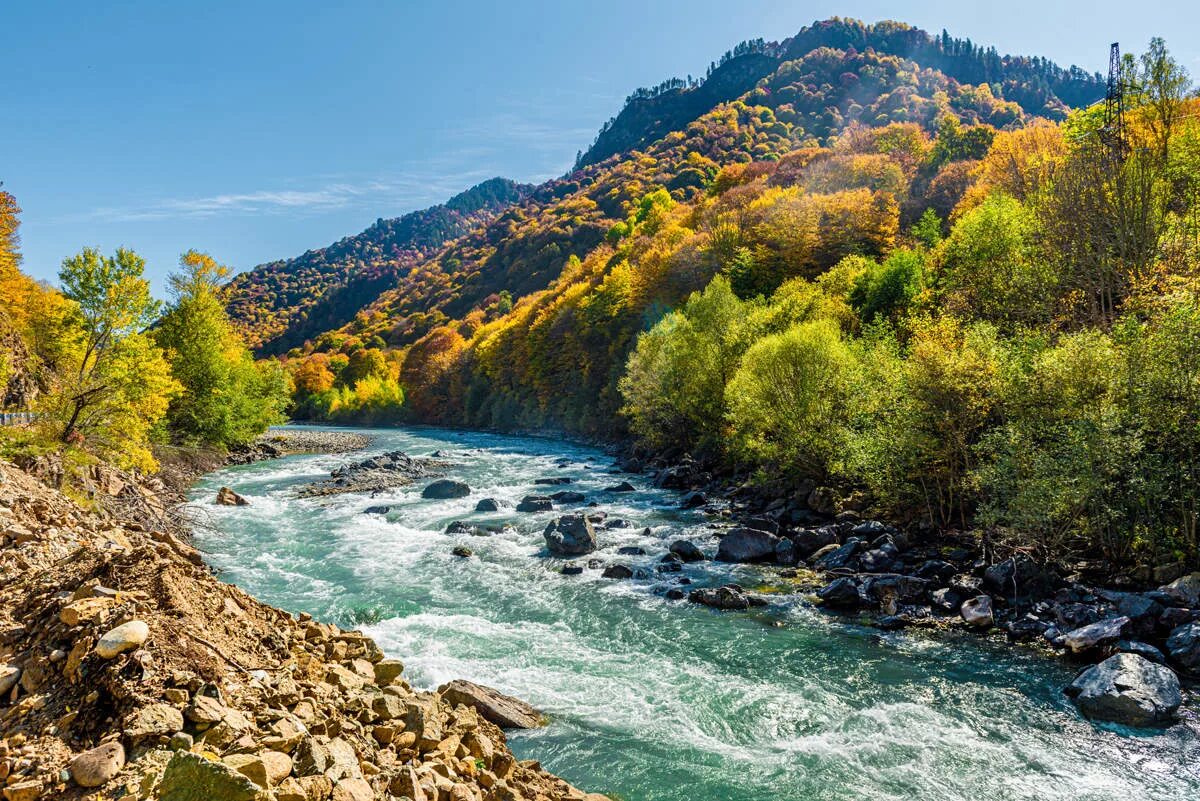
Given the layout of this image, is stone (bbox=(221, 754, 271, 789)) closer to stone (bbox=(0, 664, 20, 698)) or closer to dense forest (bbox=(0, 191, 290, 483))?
stone (bbox=(0, 664, 20, 698))

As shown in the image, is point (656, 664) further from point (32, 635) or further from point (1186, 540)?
point (1186, 540)

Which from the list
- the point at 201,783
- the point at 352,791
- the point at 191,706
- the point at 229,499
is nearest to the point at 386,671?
the point at 191,706

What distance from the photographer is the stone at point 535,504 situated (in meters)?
33.8

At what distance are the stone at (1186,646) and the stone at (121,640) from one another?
65.7 feet

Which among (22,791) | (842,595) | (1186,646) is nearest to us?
(22,791)

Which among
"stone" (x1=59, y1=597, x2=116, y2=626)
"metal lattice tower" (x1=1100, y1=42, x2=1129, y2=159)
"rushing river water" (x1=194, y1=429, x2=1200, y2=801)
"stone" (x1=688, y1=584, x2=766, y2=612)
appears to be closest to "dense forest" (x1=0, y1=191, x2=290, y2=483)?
"rushing river water" (x1=194, y1=429, x2=1200, y2=801)

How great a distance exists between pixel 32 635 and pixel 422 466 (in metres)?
43.3

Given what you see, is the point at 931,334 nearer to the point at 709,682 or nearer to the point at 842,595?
the point at 842,595

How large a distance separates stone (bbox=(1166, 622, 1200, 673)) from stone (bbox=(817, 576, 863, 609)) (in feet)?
23.3

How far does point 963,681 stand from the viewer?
14.5 metres

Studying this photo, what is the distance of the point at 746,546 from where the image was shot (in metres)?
24.4

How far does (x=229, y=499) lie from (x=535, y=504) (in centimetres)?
1636

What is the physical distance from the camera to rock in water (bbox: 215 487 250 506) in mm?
33094

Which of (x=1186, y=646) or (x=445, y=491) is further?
(x=445, y=491)
